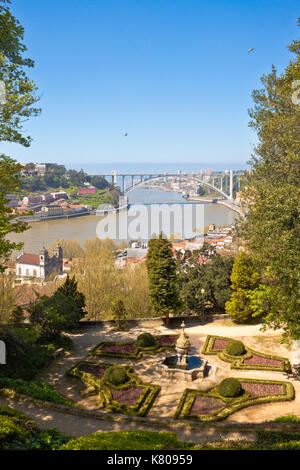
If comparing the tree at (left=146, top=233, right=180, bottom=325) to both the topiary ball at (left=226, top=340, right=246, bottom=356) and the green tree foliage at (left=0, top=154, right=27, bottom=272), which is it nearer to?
the topiary ball at (left=226, top=340, right=246, bottom=356)

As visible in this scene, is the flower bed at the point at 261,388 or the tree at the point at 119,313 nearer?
the flower bed at the point at 261,388

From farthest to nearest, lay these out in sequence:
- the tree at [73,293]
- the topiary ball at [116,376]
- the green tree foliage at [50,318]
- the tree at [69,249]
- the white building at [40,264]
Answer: the tree at [69,249] → the white building at [40,264] → the tree at [73,293] → the green tree foliage at [50,318] → the topiary ball at [116,376]

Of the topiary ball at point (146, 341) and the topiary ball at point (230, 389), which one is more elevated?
the topiary ball at point (230, 389)

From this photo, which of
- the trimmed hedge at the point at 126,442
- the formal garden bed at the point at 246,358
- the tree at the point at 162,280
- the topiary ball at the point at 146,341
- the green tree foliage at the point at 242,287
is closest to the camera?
the trimmed hedge at the point at 126,442

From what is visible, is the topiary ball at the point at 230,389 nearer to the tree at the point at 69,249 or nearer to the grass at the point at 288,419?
the grass at the point at 288,419

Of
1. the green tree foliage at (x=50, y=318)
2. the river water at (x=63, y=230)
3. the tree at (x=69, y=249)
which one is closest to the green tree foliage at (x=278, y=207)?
the green tree foliage at (x=50, y=318)

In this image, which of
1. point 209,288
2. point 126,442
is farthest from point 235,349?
point 126,442

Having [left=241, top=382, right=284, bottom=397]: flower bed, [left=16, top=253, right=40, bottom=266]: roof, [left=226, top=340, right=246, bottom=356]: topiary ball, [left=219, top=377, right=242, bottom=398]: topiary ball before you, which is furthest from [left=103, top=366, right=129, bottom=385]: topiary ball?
[left=16, top=253, right=40, bottom=266]: roof

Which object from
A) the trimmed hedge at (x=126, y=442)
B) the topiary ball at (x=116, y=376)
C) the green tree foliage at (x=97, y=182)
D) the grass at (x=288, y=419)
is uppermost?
the green tree foliage at (x=97, y=182)
